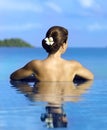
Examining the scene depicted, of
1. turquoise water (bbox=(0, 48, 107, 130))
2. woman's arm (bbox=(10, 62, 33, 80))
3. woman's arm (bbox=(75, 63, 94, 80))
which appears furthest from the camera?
woman's arm (bbox=(75, 63, 94, 80))

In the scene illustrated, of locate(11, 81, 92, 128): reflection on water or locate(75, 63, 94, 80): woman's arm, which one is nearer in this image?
locate(11, 81, 92, 128): reflection on water

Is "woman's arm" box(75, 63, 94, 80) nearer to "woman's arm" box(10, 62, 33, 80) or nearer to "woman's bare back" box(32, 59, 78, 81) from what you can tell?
"woman's bare back" box(32, 59, 78, 81)

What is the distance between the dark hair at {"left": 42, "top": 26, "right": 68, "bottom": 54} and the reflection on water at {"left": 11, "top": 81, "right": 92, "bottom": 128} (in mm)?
506

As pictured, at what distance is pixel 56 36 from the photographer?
7.05m

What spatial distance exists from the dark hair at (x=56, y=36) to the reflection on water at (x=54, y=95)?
51 centimetres

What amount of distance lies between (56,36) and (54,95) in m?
1.24

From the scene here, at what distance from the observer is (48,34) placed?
7.07m

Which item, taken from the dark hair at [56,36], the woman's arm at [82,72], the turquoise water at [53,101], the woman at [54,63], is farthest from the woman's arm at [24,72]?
the woman's arm at [82,72]

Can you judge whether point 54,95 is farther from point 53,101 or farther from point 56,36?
point 56,36

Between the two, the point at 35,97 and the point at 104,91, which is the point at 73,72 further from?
the point at 35,97

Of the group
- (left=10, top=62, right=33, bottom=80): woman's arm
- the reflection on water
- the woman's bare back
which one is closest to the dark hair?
the woman's bare back

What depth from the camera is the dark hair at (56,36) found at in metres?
7.00

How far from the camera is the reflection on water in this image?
4.45 m

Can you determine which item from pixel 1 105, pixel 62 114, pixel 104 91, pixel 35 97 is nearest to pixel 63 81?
pixel 104 91
